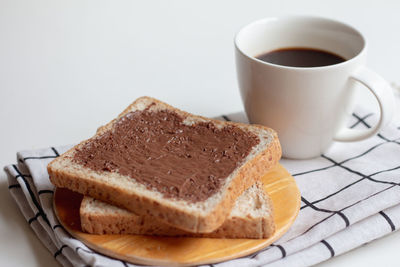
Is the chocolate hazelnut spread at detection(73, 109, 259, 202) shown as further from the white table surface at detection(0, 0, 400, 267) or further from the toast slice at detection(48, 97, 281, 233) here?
the white table surface at detection(0, 0, 400, 267)

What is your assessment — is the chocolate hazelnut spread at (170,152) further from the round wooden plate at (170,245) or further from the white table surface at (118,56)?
the white table surface at (118,56)

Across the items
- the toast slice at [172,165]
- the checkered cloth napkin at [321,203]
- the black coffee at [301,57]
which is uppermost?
the black coffee at [301,57]

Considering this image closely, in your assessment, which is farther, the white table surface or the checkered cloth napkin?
the white table surface

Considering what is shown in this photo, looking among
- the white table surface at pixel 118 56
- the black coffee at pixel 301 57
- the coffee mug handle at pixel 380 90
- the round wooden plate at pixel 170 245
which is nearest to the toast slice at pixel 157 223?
the round wooden plate at pixel 170 245

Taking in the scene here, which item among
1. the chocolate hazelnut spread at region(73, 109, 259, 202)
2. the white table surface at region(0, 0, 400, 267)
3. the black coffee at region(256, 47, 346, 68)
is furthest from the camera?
the white table surface at region(0, 0, 400, 267)

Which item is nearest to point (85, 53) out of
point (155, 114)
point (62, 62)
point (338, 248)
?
point (62, 62)

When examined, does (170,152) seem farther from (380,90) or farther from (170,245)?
(380,90)

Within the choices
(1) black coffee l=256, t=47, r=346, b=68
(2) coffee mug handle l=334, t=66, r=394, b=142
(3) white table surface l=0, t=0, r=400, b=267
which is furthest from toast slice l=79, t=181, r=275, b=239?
(1) black coffee l=256, t=47, r=346, b=68
